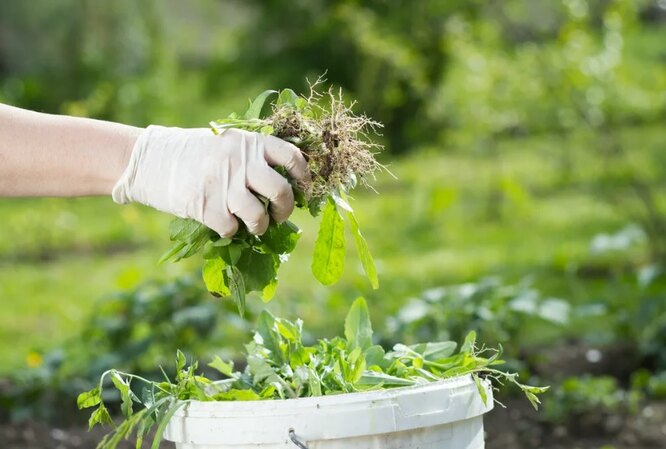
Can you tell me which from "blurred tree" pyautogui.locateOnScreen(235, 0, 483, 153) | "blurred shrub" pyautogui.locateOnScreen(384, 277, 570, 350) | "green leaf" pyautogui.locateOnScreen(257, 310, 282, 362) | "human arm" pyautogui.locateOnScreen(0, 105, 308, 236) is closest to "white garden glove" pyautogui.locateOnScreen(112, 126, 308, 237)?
"human arm" pyautogui.locateOnScreen(0, 105, 308, 236)

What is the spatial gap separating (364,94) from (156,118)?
1.89 meters

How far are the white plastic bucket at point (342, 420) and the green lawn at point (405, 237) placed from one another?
7.47ft

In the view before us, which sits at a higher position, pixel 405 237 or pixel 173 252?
pixel 173 252

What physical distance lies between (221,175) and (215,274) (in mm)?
286

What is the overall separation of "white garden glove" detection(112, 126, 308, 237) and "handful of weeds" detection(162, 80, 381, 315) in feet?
0.13

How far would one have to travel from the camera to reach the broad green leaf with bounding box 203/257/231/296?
1.99 metres

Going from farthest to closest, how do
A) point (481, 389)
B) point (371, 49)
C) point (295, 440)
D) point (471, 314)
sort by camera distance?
point (371, 49) < point (471, 314) < point (481, 389) < point (295, 440)

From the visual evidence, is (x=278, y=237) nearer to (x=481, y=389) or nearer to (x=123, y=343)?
(x=481, y=389)

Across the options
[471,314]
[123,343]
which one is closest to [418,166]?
[123,343]

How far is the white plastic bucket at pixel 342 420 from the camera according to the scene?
5.42 feet

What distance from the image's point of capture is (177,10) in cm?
1155

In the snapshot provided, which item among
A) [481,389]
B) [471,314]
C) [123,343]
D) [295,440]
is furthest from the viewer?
[123,343]

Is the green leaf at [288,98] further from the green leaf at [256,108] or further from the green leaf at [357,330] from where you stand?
the green leaf at [357,330]

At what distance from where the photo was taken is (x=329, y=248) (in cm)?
193
